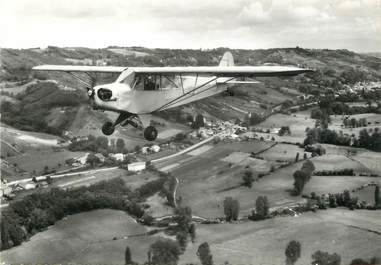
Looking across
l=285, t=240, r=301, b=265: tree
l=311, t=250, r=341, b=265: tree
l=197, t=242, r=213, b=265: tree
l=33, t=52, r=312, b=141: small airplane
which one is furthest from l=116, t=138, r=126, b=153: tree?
l=33, t=52, r=312, b=141: small airplane

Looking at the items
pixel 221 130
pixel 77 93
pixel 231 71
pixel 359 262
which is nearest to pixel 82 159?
pixel 221 130

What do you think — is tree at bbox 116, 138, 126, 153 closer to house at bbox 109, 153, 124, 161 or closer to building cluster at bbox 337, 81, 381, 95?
house at bbox 109, 153, 124, 161

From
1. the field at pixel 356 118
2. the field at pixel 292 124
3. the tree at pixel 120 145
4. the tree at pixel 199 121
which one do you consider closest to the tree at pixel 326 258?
the field at pixel 292 124

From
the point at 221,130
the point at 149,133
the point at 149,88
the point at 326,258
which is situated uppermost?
the point at 149,88

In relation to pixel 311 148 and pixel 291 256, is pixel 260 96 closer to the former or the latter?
pixel 311 148

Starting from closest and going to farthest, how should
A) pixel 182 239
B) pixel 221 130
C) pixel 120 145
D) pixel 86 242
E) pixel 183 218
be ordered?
pixel 182 239, pixel 86 242, pixel 183 218, pixel 120 145, pixel 221 130

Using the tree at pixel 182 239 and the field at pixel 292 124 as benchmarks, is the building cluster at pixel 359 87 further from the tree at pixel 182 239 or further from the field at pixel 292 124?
the tree at pixel 182 239

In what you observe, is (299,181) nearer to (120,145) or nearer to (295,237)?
(295,237)
